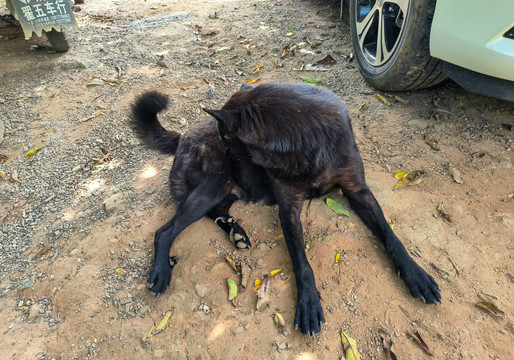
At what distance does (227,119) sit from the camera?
7.52ft

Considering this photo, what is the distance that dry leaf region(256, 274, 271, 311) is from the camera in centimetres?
211

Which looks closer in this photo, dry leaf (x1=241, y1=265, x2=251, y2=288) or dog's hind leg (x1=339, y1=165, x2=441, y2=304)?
dog's hind leg (x1=339, y1=165, x2=441, y2=304)

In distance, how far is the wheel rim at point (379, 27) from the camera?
317 cm

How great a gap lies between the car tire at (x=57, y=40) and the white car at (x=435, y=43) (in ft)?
12.7

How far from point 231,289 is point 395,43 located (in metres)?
2.53

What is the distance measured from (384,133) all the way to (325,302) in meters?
1.74

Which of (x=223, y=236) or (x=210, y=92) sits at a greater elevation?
(x=210, y=92)

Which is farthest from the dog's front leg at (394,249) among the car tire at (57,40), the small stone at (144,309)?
the car tire at (57,40)

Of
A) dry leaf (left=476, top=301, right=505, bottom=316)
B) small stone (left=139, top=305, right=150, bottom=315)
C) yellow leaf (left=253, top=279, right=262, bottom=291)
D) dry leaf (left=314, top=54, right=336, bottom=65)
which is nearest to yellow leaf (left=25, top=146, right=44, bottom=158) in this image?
small stone (left=139, top=305, right=150, bottom=315)

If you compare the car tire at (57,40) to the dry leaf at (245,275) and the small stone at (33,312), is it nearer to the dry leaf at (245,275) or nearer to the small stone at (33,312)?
the small stone at (33,312)

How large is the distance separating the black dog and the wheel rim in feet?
3.80

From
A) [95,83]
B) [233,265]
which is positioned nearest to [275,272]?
[233,265]

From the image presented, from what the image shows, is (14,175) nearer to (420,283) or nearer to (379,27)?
(420,283)

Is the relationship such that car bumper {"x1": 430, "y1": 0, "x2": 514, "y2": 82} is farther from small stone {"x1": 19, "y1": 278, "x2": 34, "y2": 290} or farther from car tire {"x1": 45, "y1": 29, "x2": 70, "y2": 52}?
car tire {"x1": 45, "y1": 29, "x2": 70, "y2": 52}
